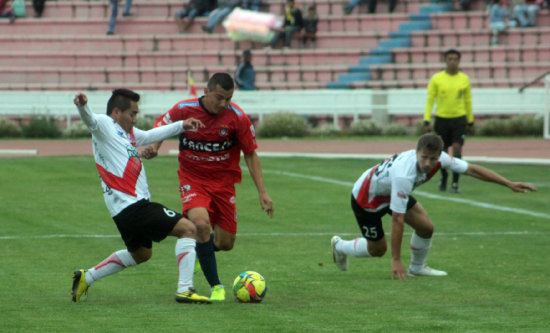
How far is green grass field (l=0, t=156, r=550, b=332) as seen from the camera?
7273mm

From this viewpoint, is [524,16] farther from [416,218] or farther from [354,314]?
[354,314]

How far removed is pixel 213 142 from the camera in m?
9.15

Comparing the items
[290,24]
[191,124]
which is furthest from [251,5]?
[191,124]

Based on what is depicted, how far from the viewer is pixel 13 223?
13797 mm

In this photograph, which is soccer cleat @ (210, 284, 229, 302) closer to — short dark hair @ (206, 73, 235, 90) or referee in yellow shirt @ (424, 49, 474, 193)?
short dark hair @ (206, 73, 235, 90)

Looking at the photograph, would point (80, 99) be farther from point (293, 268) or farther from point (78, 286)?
point (293, 268)

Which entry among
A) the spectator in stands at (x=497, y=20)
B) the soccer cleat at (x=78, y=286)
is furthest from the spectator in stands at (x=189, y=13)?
the soccer cleat at (x=78, y=286)

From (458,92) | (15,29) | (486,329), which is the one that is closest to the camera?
(486,329)

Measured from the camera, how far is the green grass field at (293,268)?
727 cm

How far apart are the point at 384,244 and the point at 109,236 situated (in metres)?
4.23

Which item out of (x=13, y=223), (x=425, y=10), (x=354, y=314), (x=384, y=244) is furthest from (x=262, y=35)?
(x=354, y=314)

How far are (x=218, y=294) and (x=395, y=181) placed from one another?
1915mm

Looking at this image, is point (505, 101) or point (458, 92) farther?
point (505, 101)

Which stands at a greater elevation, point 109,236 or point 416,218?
point 416,218
